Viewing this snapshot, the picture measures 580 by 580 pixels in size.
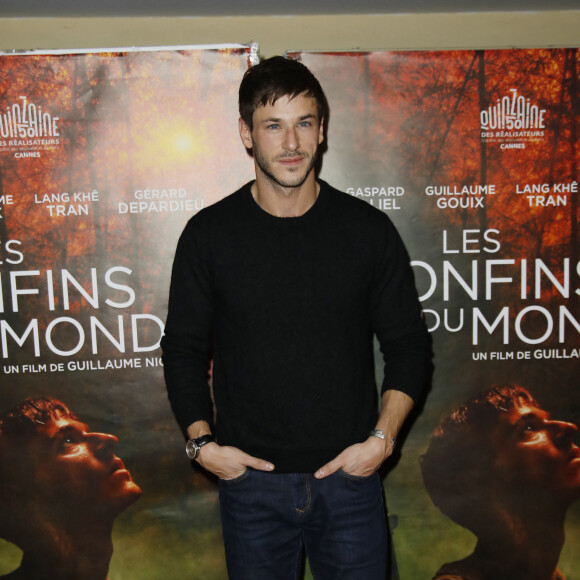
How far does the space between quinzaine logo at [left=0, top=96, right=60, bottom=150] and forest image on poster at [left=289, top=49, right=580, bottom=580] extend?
0.89 metres

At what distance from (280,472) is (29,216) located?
124 centimetres

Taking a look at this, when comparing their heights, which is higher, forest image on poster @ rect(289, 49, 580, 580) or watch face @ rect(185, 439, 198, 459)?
forest image on poster @ rect(289, 49, 580, 580)

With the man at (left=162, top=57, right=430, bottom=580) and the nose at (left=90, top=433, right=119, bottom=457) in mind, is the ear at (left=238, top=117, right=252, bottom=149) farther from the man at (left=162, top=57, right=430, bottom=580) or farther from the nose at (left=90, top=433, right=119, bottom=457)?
the nose at (left=90, top=433, right=119, bottom=457)

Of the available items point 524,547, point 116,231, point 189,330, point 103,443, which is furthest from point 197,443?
point 524,547

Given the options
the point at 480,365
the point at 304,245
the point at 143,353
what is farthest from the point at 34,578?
the point at 480,365

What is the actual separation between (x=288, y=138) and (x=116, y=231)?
2.76 feet

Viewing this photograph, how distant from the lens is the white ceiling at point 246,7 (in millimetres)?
2094

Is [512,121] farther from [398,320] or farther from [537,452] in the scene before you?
[537,452]

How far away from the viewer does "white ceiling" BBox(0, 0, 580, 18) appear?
209 centimetres

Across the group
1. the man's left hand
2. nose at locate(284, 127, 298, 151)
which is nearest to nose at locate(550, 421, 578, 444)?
the man's left hand

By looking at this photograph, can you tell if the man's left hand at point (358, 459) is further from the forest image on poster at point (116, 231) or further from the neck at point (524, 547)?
the neck at point (524, 547)

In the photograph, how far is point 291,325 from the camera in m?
1.49

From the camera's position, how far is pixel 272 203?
1577 millimetres

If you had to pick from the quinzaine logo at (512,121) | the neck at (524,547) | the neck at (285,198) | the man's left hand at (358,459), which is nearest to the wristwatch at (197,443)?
the man's left hand at (358,459)
